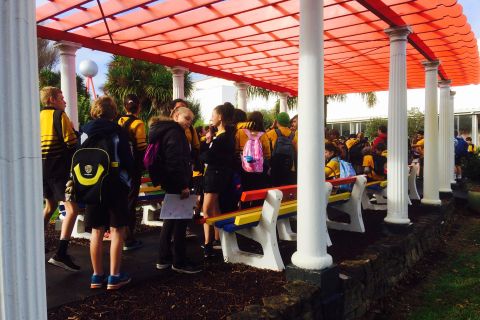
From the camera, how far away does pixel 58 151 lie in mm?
3908

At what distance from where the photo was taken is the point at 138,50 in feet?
22.9

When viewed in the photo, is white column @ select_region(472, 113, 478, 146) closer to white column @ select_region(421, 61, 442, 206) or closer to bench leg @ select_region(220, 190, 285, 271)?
white column @ select_region(421, 61, 442, 206)

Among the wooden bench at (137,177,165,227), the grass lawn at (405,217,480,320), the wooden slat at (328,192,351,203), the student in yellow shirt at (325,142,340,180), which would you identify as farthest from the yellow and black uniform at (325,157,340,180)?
the wooden bench at (137,177,165,227)

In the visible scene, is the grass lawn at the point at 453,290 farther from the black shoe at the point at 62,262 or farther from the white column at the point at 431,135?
the black shoe at the point at 62,262

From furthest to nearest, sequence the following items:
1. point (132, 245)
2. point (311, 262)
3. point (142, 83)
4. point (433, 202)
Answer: point (142, 83) < point (433, 202) < point (132, 245) < point (311, 262)

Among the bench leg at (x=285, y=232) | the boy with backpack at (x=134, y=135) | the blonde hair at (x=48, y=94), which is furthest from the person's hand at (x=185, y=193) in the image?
the bench leg at (x=285, y=232)

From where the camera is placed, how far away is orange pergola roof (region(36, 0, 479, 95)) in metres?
5.32

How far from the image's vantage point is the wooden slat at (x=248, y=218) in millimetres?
3766

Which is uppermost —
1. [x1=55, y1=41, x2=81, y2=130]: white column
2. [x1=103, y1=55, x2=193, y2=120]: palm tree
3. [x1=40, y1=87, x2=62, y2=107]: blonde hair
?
[x1=103, y1=55, x2=193, y2=120]: palm tree

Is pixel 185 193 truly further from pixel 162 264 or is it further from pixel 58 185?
pixel 58 185

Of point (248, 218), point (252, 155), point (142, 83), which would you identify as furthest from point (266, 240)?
point (142, 83)

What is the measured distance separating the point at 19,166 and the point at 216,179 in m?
2.86

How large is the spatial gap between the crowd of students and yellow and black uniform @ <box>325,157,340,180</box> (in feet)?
3.56

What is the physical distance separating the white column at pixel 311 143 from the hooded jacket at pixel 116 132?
1.41m
